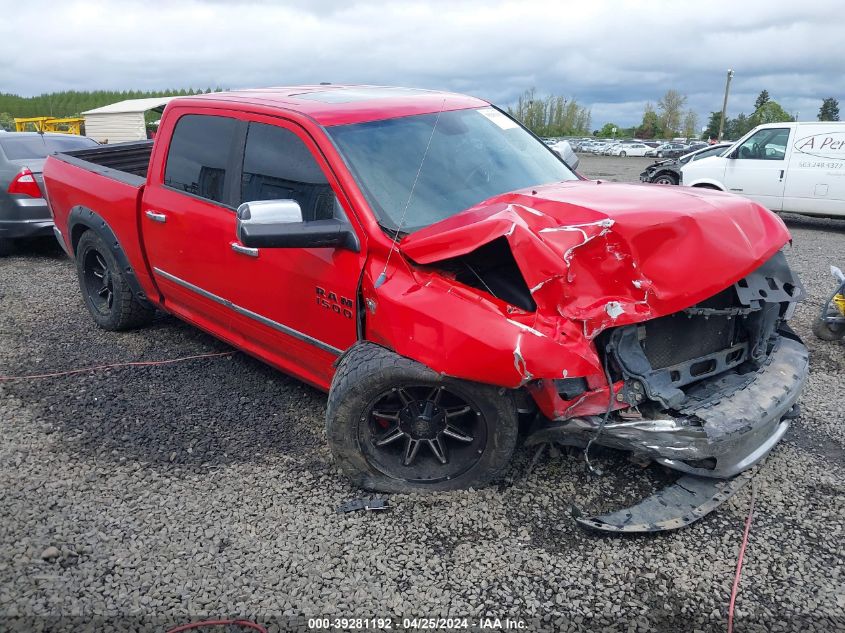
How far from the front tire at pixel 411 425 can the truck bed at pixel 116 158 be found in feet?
10.9

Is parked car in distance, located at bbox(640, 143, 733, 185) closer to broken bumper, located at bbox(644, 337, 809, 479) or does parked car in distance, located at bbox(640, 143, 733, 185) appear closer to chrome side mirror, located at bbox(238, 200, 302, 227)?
broken bumper, located at bbox(644, 337, 809, 479)

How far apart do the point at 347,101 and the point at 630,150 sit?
46475 mm

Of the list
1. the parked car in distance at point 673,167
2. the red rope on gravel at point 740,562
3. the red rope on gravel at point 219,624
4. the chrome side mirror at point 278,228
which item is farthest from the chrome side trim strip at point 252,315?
the parked car in distance at point 673,167

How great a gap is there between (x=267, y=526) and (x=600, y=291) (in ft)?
5.73

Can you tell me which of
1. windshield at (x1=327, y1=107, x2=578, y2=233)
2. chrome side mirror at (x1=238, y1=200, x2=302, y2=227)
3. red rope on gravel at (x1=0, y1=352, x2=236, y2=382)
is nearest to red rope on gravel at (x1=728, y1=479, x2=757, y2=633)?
windshield at (x1=327, y1=107, x2=578, y2=233)

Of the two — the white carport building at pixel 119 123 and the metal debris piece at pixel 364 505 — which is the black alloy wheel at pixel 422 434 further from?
the white carport building at pixel 119 123

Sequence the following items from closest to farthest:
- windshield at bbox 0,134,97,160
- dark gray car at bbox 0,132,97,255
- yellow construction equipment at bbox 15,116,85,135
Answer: dark gray car at bbox 0,132,97,255 → windshield at bbox 0,134,97,160 → yellow construction equipment at bbox 15,116,85,135

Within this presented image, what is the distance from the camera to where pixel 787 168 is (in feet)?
35.1

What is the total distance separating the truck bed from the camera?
535cm

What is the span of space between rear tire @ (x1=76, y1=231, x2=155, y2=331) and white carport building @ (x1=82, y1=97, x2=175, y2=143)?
41.7m

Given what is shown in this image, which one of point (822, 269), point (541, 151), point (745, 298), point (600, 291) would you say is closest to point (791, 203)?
point (822, 269)

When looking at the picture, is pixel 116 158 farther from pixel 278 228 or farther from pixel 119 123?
pixel 119 123

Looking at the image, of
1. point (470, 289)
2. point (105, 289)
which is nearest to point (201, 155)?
point (105, 289)

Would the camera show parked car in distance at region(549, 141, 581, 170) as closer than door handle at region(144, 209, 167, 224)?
No
